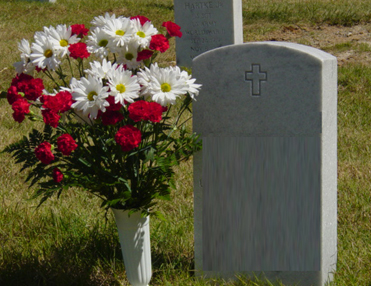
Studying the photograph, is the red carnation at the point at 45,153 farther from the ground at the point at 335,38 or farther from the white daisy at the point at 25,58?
the ground at the point at 335,38

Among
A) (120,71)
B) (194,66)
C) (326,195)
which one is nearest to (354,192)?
(326,195)

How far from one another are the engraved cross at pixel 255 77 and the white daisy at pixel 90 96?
65cm

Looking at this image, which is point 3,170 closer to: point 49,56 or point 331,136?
point 49,56

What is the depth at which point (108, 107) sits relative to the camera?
6.98ft

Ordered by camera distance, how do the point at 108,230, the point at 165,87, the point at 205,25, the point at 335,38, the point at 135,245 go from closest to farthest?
the point at 165,87 → the point at 135,245 → the point at 108,230 → the point at 205,25 → the point at 335,38

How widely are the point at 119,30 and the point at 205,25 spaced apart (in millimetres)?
5055

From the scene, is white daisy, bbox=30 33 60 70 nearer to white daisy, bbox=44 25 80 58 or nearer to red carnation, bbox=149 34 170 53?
white daisy, bbox=44 25 80 58

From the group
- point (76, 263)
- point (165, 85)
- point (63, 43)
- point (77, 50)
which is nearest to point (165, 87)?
point (165, 85)

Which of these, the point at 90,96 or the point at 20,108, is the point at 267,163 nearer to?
the point at 90,96

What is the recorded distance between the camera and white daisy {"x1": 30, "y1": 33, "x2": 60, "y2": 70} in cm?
226

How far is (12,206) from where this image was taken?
348 cm

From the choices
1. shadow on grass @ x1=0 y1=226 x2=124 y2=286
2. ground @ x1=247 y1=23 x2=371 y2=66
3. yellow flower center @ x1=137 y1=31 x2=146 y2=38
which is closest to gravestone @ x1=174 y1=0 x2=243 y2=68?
ground @ x1=247 y1=23 x2=371 y2=66

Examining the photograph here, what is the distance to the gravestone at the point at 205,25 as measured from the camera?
277 inches

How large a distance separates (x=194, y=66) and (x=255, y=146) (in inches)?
18.1
